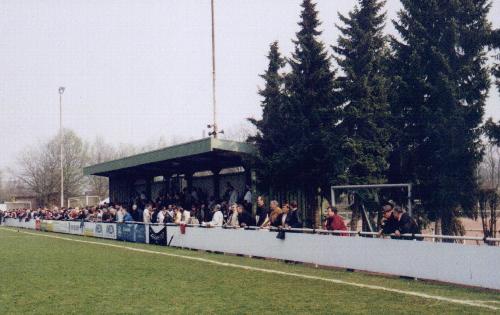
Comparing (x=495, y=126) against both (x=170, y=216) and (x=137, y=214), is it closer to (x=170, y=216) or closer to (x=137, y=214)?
(x=170, y=216)

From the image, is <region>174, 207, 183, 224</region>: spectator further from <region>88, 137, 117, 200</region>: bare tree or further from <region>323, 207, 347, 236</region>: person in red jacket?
<region>88, 137, 117, 200</region>: bare tree

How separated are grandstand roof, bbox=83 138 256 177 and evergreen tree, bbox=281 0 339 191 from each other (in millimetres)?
2046

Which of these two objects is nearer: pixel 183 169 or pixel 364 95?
pixel 364 95

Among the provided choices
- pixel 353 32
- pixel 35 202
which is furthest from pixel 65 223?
pixel 35 202

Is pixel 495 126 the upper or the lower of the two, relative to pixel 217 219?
upper

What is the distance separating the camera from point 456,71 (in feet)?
76.9

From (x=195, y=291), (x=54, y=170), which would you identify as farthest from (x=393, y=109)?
(x=54, y=170)

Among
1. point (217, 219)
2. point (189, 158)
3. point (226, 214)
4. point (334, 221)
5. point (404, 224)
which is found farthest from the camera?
point (189, 158)

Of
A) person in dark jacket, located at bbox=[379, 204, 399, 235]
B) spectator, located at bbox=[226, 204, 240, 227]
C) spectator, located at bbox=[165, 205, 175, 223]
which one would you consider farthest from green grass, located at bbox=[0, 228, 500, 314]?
spectator, located at bbox=[165, 205, 175, 223]

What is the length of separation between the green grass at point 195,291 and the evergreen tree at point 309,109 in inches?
304

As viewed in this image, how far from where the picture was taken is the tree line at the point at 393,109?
894 inches

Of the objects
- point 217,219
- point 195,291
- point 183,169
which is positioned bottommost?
point 195,291

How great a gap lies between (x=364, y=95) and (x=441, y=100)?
325 centimetres

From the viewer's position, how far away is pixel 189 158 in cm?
2753
